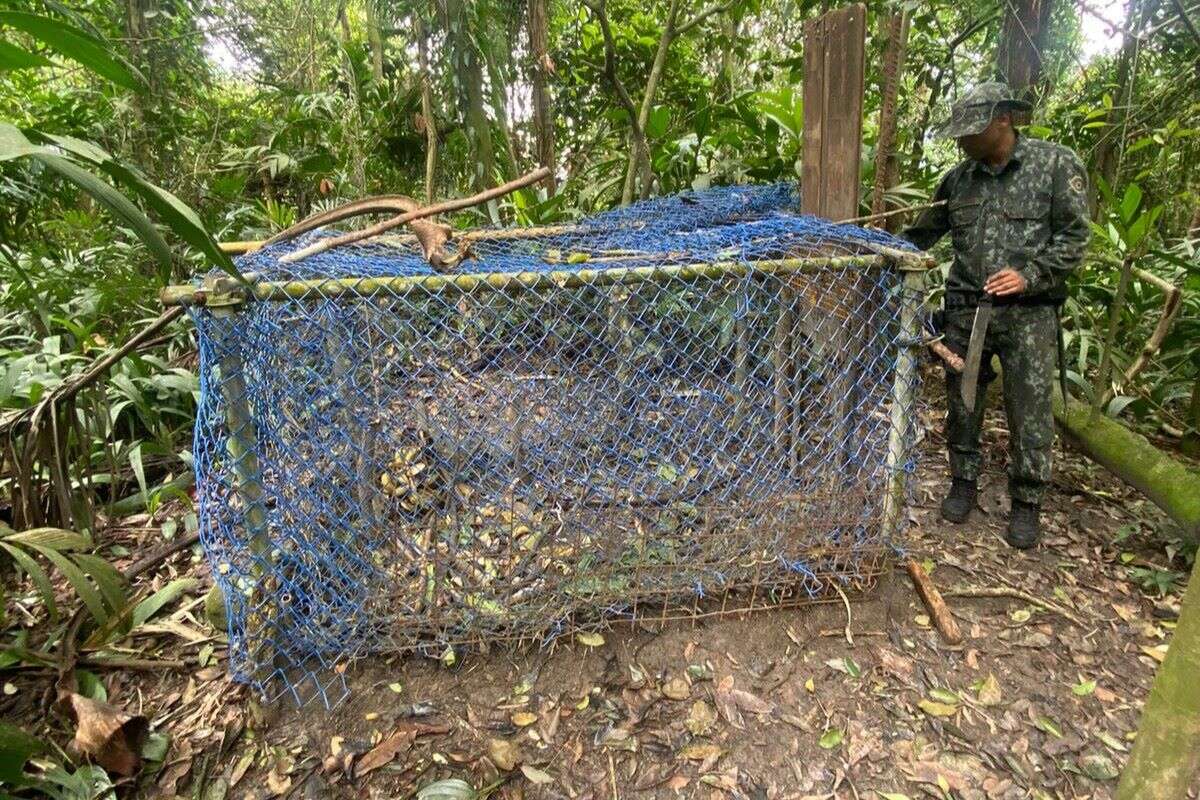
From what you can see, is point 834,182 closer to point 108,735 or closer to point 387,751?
point 387,751

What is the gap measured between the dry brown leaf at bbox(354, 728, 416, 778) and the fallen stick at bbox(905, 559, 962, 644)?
168 cm

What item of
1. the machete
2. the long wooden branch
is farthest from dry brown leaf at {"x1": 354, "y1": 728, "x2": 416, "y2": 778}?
the machete

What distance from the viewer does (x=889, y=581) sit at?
223 centimetres

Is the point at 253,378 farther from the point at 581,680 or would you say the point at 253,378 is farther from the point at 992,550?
the point at 992,550

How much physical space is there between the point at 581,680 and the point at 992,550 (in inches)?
68.3

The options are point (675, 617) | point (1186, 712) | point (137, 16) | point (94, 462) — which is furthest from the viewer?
point (137, 16)

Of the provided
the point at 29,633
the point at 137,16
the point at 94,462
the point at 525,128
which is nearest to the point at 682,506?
the point at 29,633

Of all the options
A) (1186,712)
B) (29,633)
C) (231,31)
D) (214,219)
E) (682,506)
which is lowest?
(29,633)

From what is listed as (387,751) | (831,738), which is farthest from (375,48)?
(831,738)

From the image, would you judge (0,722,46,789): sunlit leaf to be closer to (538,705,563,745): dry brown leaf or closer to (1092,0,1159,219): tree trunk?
(538,705,563,745): dry brown leaf

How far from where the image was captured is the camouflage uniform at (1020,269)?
2.36m

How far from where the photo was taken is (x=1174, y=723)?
3.03ft

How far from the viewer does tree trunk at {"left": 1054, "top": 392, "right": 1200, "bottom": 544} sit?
7.82ft

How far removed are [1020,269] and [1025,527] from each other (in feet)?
3.31
